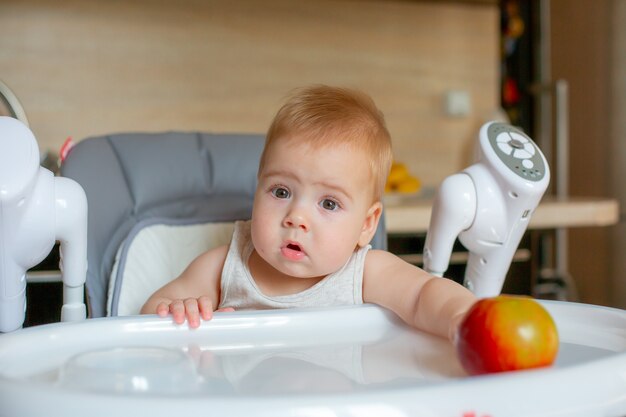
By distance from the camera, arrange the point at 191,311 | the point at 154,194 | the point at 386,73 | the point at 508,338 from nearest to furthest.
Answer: the point at 508,338
the point at 191,311
the point at 154,194
the point at 386,73

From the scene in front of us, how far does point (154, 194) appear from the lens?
1333mm

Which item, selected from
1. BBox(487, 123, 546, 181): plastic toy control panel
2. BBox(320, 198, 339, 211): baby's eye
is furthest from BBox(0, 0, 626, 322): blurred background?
BBox(487, 123, 546, 181): plastic toy control panel

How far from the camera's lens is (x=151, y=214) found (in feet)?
4.27

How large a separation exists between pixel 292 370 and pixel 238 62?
1896 mm

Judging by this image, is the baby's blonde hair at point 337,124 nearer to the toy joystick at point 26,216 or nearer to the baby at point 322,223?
the baby at point 322,223

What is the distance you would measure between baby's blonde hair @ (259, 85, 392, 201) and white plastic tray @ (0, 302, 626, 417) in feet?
0.73

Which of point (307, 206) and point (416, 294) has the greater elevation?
point (307, 206)

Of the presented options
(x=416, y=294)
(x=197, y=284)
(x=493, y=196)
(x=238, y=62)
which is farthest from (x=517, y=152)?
(x=238, y=62)

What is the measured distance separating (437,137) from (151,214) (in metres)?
1.64

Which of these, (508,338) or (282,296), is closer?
(508,338)

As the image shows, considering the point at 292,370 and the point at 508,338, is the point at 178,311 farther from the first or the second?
the point at 508,338

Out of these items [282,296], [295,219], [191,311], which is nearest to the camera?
[191,311]

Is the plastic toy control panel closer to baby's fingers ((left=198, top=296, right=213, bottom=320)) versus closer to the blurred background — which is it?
baby's fingers ((left=198, top=296, right=213, bottom=320))

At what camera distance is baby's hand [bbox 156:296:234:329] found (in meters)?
0.85
